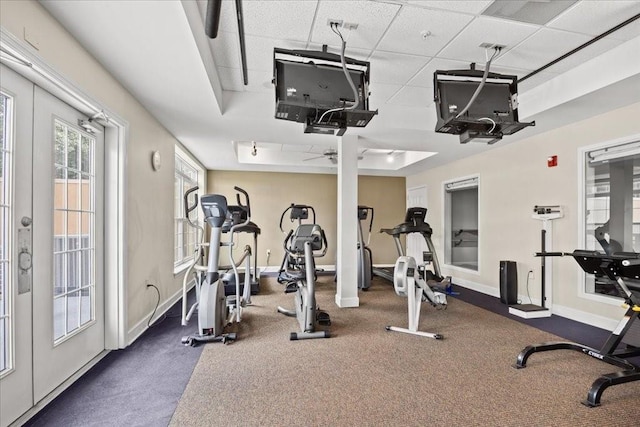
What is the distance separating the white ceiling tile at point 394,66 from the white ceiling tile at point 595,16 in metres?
1.06

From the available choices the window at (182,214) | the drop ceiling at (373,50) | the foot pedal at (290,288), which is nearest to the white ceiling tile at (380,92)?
the drop ceiling at (373,50)

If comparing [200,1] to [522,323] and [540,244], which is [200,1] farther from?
[540,244]

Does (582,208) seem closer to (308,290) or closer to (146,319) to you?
(308,290)

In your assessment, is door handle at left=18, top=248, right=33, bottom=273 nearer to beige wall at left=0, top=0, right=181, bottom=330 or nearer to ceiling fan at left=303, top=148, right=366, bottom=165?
beige wall at left=0, top=0, right=181, bottom=330

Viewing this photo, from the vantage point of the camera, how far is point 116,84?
2752 millimetres

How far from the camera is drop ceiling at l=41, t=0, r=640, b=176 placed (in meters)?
2.11

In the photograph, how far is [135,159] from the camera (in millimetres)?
3170

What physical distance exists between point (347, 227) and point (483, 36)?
104 inches

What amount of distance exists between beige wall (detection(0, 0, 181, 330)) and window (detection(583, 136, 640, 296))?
4905 mm

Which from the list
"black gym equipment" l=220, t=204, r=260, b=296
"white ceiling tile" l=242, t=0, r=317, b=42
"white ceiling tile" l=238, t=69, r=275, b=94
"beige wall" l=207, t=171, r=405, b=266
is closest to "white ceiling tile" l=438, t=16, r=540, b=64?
"white ceiling tile" l=242, t=0, r=317, b=42

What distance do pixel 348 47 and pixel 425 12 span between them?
2.29 ft

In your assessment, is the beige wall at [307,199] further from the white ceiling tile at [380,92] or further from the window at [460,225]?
the white ceiling tile at [380,92]

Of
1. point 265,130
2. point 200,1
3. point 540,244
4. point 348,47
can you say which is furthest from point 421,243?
point 200,1

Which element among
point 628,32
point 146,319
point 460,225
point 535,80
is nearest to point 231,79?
point 146,319
